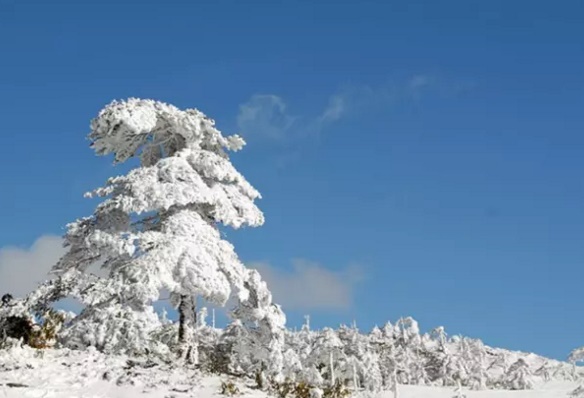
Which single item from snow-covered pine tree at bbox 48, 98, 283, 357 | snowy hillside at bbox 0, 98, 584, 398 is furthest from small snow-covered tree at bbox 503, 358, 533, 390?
snow-covered pine tree at bbox 48, 98, 283, 357

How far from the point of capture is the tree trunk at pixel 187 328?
21.1 m

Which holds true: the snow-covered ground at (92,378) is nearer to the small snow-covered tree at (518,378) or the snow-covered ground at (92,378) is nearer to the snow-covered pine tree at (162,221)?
the snow-covered pine tree at (162,221)

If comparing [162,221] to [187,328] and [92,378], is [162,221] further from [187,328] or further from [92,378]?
[92,378]

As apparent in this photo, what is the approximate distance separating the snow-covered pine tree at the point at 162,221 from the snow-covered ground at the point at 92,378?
997mm

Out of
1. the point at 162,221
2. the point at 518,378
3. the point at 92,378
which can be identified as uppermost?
the point at 518,378

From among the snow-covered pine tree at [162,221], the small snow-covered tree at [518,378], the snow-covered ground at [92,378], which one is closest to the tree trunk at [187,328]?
the snow-covered pine tree at [162,221]

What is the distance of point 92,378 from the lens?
54.5 feet

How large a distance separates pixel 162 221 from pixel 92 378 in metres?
5.82

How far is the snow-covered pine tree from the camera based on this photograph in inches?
736

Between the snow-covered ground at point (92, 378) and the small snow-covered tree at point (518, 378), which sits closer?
the snow-covered ground at point (92, 378)

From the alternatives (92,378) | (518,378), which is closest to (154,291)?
(92,378)

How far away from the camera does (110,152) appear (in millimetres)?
24078

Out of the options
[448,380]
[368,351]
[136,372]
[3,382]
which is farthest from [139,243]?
[448,380]

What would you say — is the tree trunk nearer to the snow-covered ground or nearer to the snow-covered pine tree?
the snow-covered pine tree
